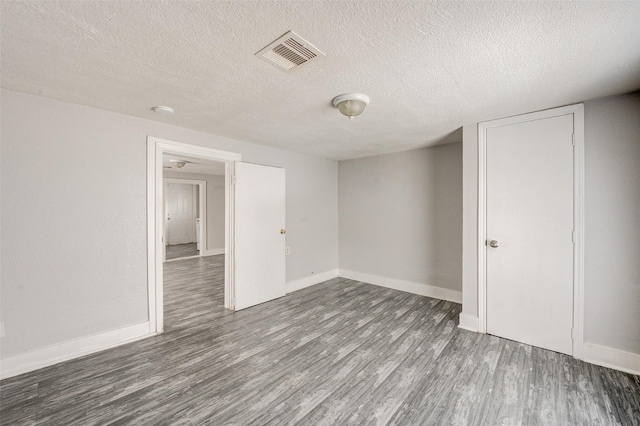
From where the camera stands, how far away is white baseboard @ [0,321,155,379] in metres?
2.11

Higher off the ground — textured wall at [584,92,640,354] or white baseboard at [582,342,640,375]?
textured wall at [584,92,640,354]

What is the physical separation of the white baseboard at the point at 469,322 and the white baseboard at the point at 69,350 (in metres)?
3.45

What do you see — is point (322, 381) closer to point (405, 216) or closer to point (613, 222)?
point (613, 222)

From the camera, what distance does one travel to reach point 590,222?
235 cm

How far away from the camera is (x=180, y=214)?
9.12 meters

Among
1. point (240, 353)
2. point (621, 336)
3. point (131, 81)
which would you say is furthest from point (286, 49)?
point (621, 336)

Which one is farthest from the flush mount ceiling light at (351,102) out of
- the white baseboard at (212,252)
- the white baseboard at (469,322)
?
the white baseboard at (212,252)

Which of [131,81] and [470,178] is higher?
[131,81]

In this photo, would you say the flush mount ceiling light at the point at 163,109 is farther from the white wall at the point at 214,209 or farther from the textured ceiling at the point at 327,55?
the white wall at the point at 214,209

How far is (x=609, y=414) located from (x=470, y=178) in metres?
2.13

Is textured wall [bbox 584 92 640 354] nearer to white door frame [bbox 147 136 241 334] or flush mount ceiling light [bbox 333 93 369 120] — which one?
flush mount ceiling light [bbox 333 93 369 120]

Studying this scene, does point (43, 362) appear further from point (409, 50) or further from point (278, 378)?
point (409, 50)

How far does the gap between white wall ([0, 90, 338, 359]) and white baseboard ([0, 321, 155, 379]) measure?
52mm

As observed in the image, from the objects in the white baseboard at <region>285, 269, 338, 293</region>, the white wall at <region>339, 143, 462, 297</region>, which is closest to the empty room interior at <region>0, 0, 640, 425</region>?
the white wall at <region>339, 143, 462, 297</region>
